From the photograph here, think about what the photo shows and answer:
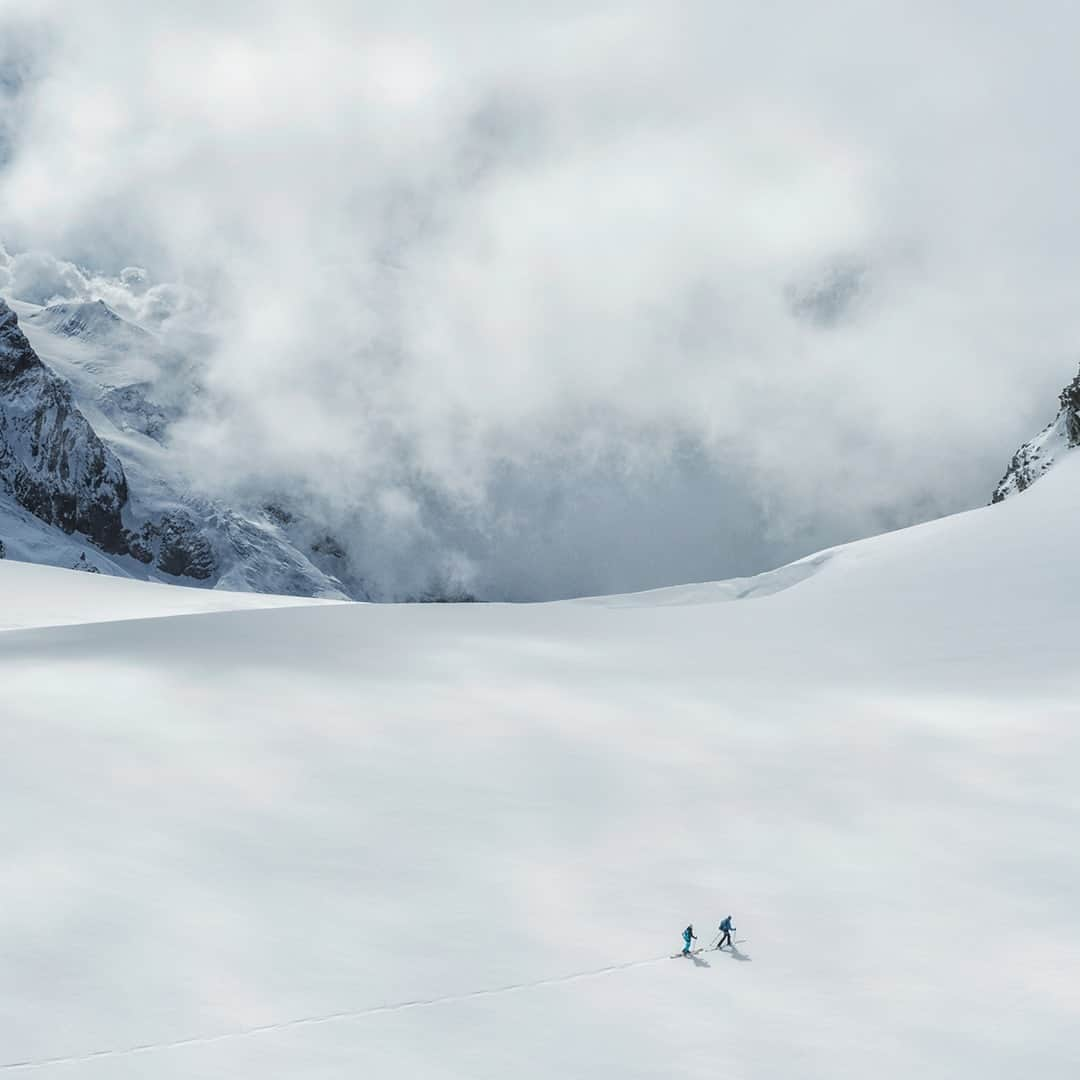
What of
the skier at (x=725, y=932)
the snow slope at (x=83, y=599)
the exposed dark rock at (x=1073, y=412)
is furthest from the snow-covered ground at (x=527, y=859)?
the exposed dark rock at (x=1073, y=412)

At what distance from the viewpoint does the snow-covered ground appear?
1555 centimetres

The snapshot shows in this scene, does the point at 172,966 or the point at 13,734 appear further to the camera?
the point at 13,734

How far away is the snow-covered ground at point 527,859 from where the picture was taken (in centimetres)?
1555

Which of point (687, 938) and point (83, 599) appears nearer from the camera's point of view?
point (687, 938)

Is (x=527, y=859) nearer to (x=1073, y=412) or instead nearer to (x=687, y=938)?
(x=687, y=938)

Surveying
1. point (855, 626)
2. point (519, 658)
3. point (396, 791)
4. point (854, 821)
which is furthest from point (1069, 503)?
point (396, 791)

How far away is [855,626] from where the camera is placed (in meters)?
40.5

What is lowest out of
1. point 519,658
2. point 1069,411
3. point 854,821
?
point 854,821

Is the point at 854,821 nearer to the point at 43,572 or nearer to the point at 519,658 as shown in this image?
the point at 519,658

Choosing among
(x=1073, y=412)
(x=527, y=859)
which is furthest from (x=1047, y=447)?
(x=527, y=859)

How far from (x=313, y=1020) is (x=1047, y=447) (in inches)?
4013

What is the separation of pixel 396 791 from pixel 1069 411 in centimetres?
8154

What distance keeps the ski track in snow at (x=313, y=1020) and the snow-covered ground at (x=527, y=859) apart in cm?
5

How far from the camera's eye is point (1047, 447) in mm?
103250
